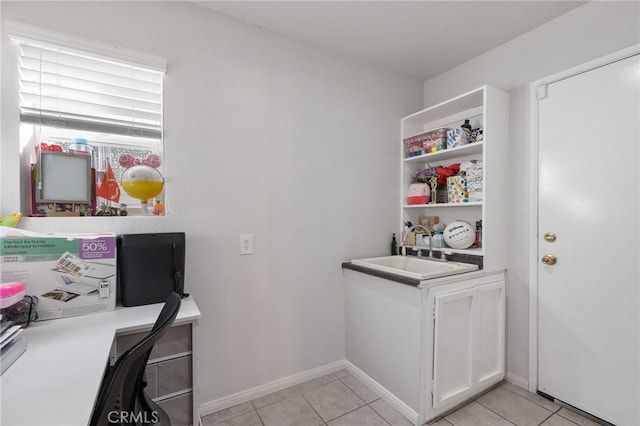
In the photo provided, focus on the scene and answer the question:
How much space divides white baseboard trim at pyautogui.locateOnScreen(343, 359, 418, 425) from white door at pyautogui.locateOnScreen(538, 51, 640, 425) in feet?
3.12

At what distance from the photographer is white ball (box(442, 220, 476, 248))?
2.13 m

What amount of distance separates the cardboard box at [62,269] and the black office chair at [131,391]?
518 millimetres

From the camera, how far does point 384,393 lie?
6.26ft

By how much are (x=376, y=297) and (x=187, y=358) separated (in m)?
1.19

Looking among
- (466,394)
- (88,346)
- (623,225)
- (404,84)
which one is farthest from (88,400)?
(404,84)

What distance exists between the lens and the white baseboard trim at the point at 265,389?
5.84 feet

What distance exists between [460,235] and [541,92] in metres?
1.08

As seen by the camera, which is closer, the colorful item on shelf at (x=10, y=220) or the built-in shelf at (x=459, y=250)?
the colorful item on shelf at (x=10, y=220)

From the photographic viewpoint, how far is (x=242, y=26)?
1.89 metres

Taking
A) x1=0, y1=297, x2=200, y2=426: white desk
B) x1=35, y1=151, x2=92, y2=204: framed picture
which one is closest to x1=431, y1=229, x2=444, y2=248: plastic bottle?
x1=0, y1=297, x2=200, y2=426: white desk

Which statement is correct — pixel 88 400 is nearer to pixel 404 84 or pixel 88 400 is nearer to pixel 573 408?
pixel 573 408

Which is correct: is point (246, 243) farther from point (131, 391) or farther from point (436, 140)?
point (436, 140)

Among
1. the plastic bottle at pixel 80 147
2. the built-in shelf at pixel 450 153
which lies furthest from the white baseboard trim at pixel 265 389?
the built-in shelf at pixel 450 153

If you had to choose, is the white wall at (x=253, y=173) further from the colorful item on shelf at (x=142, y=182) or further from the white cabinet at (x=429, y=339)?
the white cabinet at (x=429, y=339)
